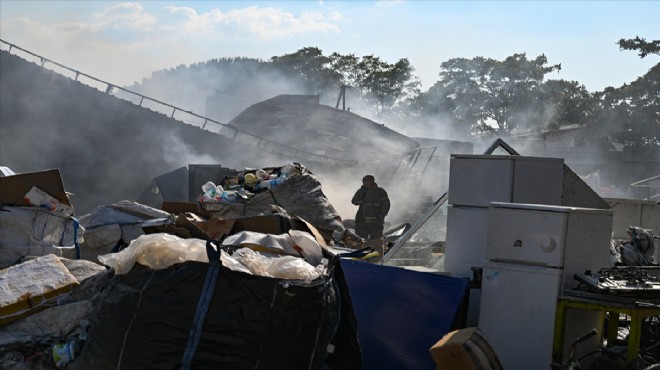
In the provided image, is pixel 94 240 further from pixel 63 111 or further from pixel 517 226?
pixel 63 111

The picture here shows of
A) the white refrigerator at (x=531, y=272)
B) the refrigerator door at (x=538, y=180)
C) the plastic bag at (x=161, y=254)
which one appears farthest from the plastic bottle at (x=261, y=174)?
the plastic bag at (x=161, y=254)

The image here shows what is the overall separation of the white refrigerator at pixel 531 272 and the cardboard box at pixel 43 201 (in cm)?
427

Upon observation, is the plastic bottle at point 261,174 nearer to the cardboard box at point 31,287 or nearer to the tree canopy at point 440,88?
the cardboard box at point 31,287

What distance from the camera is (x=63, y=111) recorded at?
82.8 ft

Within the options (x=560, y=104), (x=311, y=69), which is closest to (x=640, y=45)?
(x=560, y=104)

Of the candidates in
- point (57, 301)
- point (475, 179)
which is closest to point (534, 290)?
point (475, 179)

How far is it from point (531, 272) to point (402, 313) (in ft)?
3.10

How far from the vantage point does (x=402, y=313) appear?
5.30 m

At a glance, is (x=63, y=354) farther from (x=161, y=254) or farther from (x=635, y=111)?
(x=635, y=111)

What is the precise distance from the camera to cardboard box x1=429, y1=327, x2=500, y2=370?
418 cm

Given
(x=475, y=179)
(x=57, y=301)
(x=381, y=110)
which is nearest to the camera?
(x=57, y=301)

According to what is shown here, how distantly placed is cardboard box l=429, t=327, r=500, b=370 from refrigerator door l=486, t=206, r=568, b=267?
749mm

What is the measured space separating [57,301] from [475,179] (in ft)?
10.5

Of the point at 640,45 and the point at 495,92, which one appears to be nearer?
the point at 640,45
